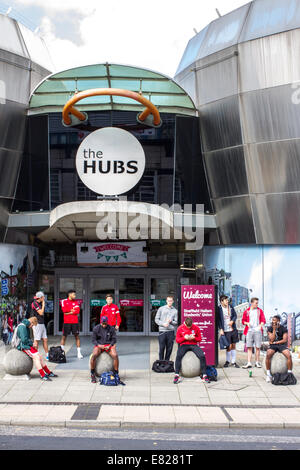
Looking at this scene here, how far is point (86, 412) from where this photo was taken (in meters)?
9.97

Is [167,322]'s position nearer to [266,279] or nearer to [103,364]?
[103,364]

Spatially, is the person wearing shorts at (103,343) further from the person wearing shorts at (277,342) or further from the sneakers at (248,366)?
the sneakers at (248,366)

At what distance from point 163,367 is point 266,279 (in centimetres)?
526

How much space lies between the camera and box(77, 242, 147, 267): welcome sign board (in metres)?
21.5

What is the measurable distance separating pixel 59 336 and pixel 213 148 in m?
9.43

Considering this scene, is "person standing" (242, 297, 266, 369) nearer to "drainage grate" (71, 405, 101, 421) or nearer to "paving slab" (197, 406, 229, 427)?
"paving slab" (197, 406, 229, 427)

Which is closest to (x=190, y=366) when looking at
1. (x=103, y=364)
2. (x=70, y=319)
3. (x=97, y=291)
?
(x=103, y=364)

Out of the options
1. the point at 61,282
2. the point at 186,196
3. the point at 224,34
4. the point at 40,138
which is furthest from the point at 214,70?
the point at 61,282

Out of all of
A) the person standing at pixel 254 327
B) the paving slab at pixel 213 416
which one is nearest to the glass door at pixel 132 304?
the person standing at pixel 254 327

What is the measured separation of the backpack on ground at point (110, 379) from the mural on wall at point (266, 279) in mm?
6704

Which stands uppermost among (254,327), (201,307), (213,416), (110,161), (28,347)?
(110,161)

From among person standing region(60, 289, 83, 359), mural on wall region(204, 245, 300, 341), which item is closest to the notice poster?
person standing region(60, 289, 83, 359)

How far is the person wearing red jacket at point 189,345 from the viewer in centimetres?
1264
